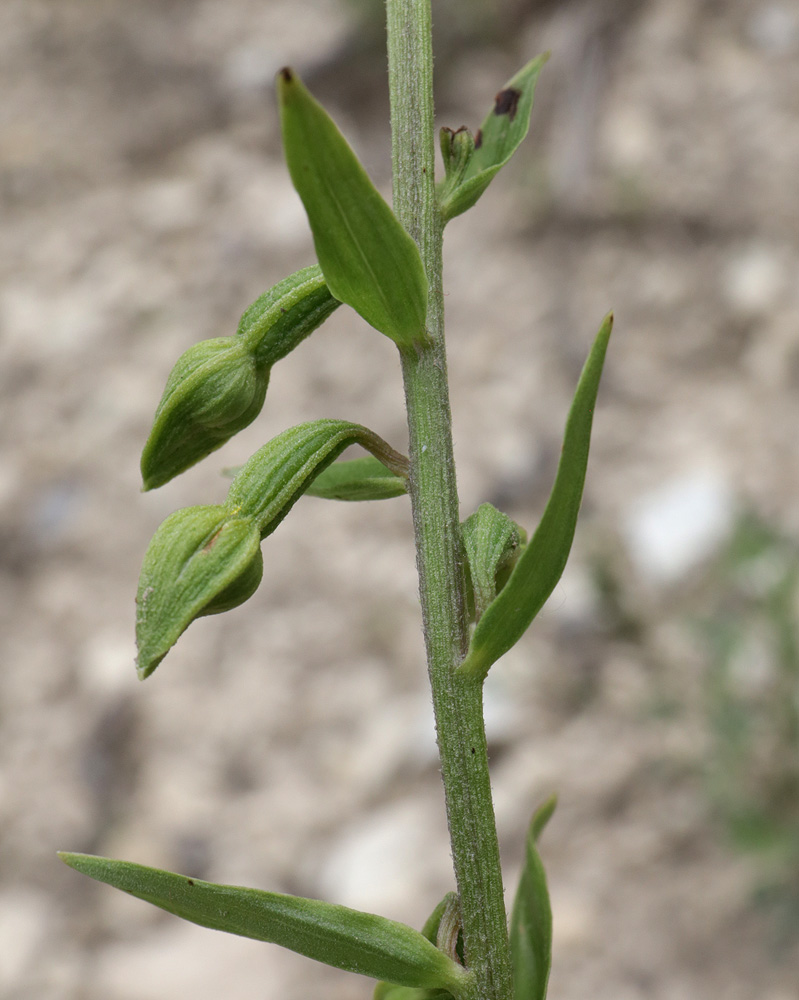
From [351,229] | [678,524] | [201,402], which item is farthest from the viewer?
[678,524]

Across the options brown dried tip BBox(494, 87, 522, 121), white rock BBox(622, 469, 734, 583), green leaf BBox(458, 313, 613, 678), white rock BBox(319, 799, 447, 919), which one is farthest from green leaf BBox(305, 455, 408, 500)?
white rock BBox(622, 469, 734, 583)

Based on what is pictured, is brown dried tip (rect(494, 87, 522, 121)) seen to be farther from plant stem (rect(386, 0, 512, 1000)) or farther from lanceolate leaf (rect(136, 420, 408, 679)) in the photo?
lanceolate leaf (rect(136, 420, 408, 679))

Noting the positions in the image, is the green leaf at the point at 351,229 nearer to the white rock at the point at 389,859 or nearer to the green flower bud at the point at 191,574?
the green flower bud at the point at 191,574

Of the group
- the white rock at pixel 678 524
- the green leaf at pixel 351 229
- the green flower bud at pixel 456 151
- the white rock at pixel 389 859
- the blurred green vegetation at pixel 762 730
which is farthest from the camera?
the white rock at pixel 678 524

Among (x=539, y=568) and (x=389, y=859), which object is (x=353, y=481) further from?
(x=389, y=859)

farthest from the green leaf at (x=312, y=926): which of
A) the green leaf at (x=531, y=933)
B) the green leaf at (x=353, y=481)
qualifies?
the green leaf at (x=353, y=481)

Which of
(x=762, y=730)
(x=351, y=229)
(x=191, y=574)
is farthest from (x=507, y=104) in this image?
(x=762, y=730)
